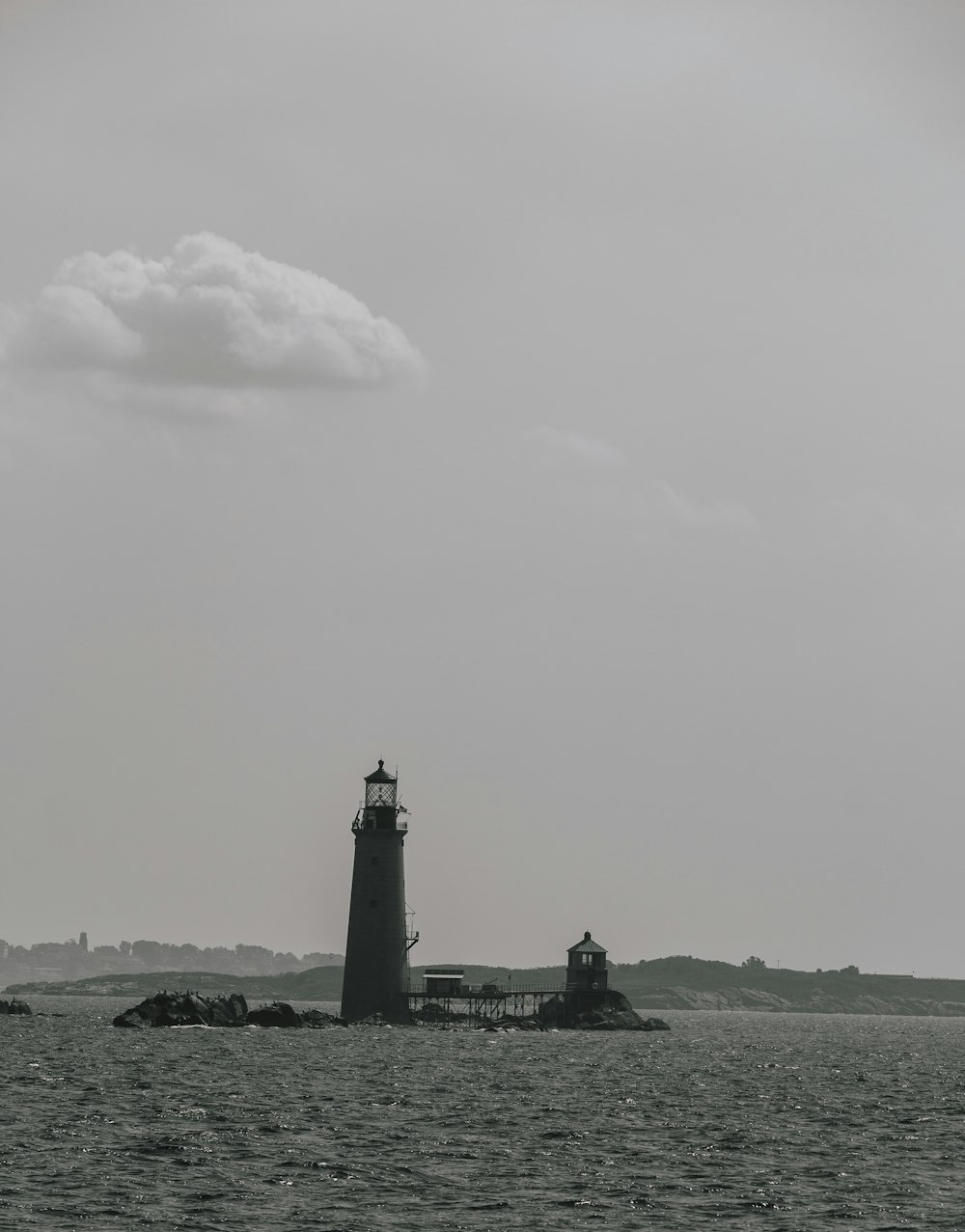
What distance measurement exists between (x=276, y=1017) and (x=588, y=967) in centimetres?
2326

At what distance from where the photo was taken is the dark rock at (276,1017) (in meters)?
97.4

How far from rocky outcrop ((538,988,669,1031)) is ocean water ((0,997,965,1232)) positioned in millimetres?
30646

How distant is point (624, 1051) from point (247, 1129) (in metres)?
48.3

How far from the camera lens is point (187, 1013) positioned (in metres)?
98.9

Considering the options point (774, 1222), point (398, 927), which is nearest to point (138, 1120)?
point (774, 1222)

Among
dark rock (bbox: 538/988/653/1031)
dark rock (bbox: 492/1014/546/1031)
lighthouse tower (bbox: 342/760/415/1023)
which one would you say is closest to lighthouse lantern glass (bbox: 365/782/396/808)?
lighthouse tower (bbox: 342/760/415/1023)

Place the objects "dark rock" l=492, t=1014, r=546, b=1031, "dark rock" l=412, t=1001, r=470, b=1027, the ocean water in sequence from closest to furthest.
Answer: the ocean water < "dark rock" l=412, t=1001, r=470, b=1027 < "dark rock" l=492, t=1014, r=546, b=1031

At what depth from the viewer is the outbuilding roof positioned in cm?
11119

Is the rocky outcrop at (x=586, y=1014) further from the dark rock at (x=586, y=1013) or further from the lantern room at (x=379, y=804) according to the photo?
the lantern room at (x=379, y=804)

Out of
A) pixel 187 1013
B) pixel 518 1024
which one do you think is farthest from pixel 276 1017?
→ pixel 518 1024

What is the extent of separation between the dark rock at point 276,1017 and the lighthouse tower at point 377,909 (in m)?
3.57

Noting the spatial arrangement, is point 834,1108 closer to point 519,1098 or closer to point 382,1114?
point 519,1098

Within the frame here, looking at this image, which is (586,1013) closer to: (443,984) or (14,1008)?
(443,984)

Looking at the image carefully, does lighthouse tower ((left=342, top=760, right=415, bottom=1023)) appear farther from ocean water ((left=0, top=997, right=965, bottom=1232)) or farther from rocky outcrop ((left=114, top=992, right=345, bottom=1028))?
ocean water ((left=0, top=997, right=965, bottom=1232))
